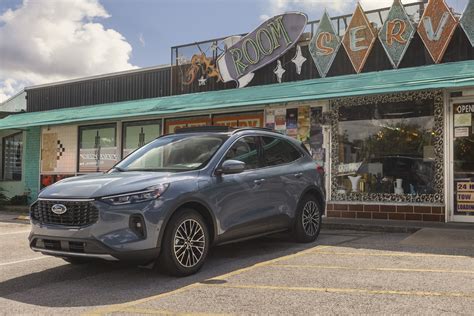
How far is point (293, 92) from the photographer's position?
11.3 metres

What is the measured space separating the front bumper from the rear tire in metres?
2.94

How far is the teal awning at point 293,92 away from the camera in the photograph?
9.49 m

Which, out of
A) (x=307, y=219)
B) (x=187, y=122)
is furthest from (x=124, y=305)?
(x=187, y=122)

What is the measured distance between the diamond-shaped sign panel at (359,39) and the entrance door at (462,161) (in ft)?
7.38

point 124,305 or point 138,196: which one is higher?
point 138,196

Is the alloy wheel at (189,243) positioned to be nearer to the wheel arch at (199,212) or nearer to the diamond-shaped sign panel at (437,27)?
the wheel arch at (199,212)

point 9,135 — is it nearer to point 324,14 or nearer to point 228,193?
point 324,14

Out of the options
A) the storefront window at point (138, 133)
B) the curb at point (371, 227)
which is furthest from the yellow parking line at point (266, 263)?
the storefront window at point (138, 133)

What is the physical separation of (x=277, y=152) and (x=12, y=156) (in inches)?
580

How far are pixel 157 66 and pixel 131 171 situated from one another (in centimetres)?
975

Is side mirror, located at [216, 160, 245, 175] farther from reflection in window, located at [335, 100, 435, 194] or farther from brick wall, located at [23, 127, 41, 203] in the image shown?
brick wall, located at [23, 127, 41, 203]

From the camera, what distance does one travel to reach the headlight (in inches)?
212

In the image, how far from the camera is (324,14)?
11953 mm

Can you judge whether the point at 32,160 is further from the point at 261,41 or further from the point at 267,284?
the point at 267,284
